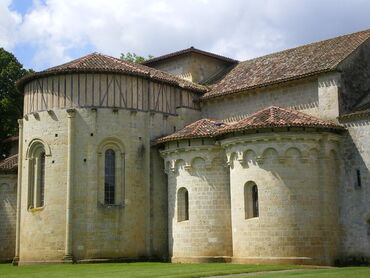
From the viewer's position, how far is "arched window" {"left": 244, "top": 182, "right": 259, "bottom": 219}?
29906 millimetres

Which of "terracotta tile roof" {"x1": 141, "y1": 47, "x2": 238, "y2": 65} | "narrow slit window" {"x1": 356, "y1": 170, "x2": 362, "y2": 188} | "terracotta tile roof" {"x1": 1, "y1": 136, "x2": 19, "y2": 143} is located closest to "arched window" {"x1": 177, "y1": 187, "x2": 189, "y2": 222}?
"narrow slit window" {"x1": 356, "y1": 170, "x2": 362, "y2": 188}

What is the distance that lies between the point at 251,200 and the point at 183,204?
459 centimetres

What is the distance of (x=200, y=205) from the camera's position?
104ft

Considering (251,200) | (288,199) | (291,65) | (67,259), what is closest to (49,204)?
(67,259)

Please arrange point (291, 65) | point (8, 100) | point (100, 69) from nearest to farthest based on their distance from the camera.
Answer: point (100, 69) → point (291, 65) → point (8, 100)

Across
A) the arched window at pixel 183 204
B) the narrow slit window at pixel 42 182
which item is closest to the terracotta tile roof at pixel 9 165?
the narrow slit window at pixel 42 182

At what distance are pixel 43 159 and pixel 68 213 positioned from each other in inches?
168

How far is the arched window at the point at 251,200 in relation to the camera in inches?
1177

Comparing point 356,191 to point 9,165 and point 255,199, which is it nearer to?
point 255,199

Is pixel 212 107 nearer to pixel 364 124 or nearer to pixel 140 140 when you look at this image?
pixel 140 140

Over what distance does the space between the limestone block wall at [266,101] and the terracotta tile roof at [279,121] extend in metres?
1.59

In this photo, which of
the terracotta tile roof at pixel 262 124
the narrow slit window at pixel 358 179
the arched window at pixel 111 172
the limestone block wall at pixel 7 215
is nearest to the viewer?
the terracotta tile roof at pixel 262 124

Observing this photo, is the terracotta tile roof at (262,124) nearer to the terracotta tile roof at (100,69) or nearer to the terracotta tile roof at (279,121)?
the terracotta tile roof at (279,121)

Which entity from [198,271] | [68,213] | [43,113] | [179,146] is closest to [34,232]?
[68,213]
